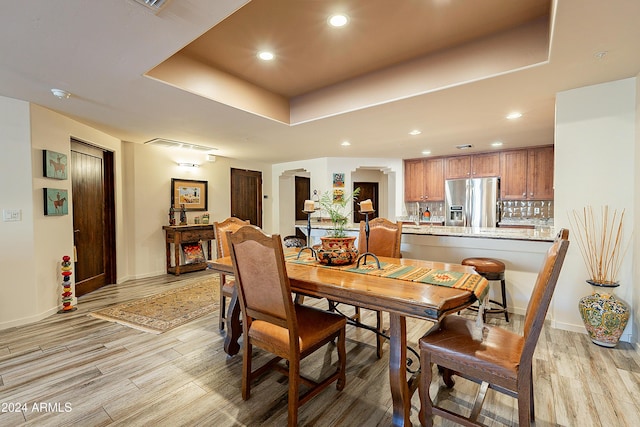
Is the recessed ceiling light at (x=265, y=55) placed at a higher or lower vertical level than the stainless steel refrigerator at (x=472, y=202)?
higher

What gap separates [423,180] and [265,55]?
484cm

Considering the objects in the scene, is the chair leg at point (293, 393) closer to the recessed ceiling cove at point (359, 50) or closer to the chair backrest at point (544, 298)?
the chair backrest at point (544, 298)

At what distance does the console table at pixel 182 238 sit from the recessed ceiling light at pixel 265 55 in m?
3.46

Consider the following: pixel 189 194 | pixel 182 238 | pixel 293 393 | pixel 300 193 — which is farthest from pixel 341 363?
pixel 300 193

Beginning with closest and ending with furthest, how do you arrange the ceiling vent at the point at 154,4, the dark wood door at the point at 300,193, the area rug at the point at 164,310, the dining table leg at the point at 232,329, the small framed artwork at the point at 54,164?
the ceiling vent at the point at 154,4 < the dining table leg at the point at 232,329 < the area rug at the point at 164,310 < the small framed artwork at the point at 54,164 < the dark wood door at the point at 300,193

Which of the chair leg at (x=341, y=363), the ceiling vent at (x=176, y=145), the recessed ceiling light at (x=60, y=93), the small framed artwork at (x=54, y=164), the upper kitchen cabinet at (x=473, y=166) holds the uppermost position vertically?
the recessed ceiling light at (x=60, y=93)

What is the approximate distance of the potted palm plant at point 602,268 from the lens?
7.79 ft

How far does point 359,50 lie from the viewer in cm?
247

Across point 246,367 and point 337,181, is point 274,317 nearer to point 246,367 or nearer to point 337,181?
point 246,367

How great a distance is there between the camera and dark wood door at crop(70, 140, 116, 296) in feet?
12.5

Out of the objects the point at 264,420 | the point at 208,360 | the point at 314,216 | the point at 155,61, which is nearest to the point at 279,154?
the point at 314,216

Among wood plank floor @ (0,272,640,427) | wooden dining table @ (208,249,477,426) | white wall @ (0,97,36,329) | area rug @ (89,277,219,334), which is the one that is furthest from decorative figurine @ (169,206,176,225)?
wooden dining table @ (208,249,477,426)

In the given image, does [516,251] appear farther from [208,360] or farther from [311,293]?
[208,360]

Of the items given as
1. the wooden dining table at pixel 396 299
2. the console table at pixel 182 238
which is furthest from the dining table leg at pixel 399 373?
the console table at pixel 182 238
